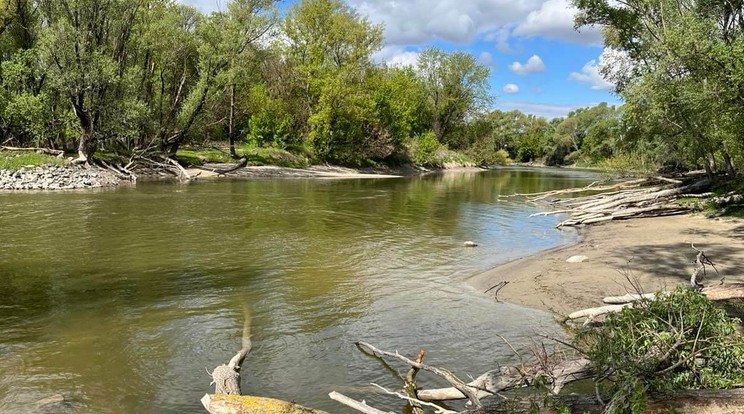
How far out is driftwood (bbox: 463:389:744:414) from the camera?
4.94 meters

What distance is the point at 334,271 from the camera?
1498cm

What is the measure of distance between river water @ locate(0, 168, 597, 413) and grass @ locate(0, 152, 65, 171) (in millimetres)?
11913

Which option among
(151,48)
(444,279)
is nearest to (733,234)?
(444,279)

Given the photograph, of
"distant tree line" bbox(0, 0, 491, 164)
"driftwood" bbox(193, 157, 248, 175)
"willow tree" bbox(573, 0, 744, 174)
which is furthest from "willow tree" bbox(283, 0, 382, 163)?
"willow tree" bbox(573, 0, 744, 174)

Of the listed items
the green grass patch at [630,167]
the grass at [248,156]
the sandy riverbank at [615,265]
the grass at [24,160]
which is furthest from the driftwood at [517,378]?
the grass at [248,156]

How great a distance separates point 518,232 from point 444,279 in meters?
9.34

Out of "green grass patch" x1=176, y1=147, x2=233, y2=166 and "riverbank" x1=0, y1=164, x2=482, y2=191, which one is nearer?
"riverbank" x1=0, y1=164, x2=482, y2=191

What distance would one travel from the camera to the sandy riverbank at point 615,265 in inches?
491

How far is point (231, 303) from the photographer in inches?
463

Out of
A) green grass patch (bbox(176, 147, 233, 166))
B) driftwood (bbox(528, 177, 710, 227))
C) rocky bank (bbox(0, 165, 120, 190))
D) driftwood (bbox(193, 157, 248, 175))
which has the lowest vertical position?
driftwood (bbox(528, 177, 710, 227))

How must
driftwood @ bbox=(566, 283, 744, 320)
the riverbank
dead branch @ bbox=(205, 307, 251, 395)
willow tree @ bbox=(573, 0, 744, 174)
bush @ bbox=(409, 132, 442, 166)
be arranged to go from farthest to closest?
1. bush @ bbox=(409, 132, 442, 166)
2. the riverbank
3. willow tree @ bbox=(573, 0, 744, 174)
4. driftwood @ bbox=(566, 283, 744, 320)
5. dead branch @ bbox=(205, 307, 251, 395)

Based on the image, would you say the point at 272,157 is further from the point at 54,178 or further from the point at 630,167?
the point at 630,167

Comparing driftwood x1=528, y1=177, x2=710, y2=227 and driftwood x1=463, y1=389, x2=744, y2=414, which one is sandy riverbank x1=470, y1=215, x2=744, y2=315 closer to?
driftwood x1=528, y1=177, x2=710, y2=227

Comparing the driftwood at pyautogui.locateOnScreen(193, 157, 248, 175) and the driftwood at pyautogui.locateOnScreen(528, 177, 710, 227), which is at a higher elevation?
the driftwood at pyautogui.locateOnScreen(193, 157, 248, 175)
